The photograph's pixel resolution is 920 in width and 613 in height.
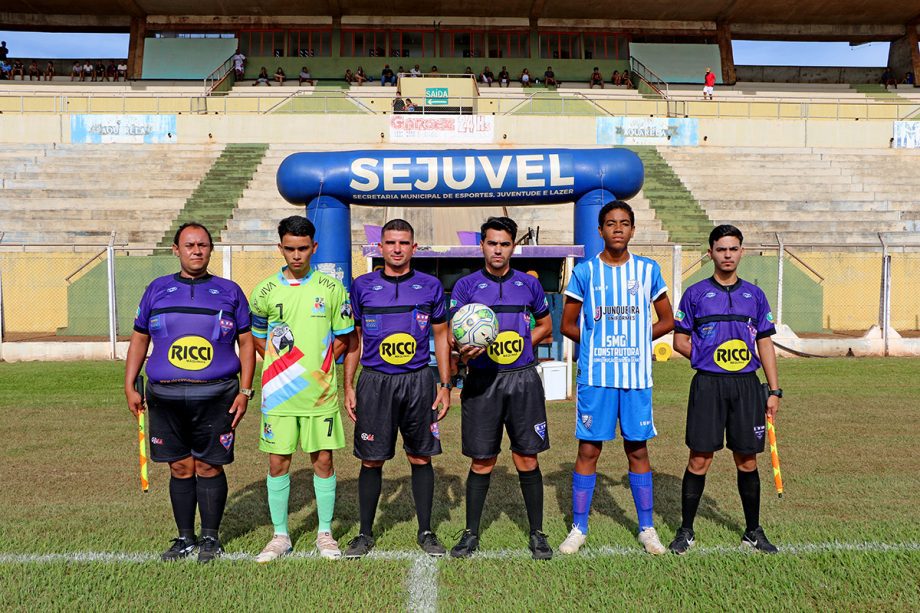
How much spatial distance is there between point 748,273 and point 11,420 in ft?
44.9

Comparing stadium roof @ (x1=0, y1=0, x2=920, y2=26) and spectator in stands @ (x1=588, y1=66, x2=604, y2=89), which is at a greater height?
stadium roof @ (x1=0, y1=0, x2=920, y2=26)

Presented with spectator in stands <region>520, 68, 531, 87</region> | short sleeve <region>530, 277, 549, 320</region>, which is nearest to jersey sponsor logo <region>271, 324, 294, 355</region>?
short sleeve <region>530, 277, 549, 320</region>

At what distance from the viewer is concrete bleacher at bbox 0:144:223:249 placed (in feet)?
60.2

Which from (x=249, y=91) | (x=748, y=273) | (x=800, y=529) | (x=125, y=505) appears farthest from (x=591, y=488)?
(x=249, y=91)

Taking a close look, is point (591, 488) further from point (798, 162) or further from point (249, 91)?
point (249, 91)

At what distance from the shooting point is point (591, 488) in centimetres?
443

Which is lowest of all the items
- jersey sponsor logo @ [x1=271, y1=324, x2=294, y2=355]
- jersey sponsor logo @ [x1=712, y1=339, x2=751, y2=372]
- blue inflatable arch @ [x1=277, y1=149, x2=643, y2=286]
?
jersey sponsor logo @ [x1=712, y1=339, x2=751, y2=372]

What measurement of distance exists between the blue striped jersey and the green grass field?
1.07 m

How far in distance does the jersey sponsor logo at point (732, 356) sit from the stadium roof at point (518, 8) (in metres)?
31.2

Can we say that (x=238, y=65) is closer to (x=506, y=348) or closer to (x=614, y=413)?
(x=506, y=348)

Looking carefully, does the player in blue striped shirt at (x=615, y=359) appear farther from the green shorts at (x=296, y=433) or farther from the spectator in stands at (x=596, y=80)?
the spectator in stands at (x=596, y=80)

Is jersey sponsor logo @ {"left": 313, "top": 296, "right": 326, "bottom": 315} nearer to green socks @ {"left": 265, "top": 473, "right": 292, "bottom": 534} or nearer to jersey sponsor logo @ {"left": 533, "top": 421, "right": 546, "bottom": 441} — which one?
green socks @ {"left": 265, "top": 473, "right": 292, "bottom": 534}

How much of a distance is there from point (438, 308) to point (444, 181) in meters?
6.41

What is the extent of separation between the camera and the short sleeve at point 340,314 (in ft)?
14.2
